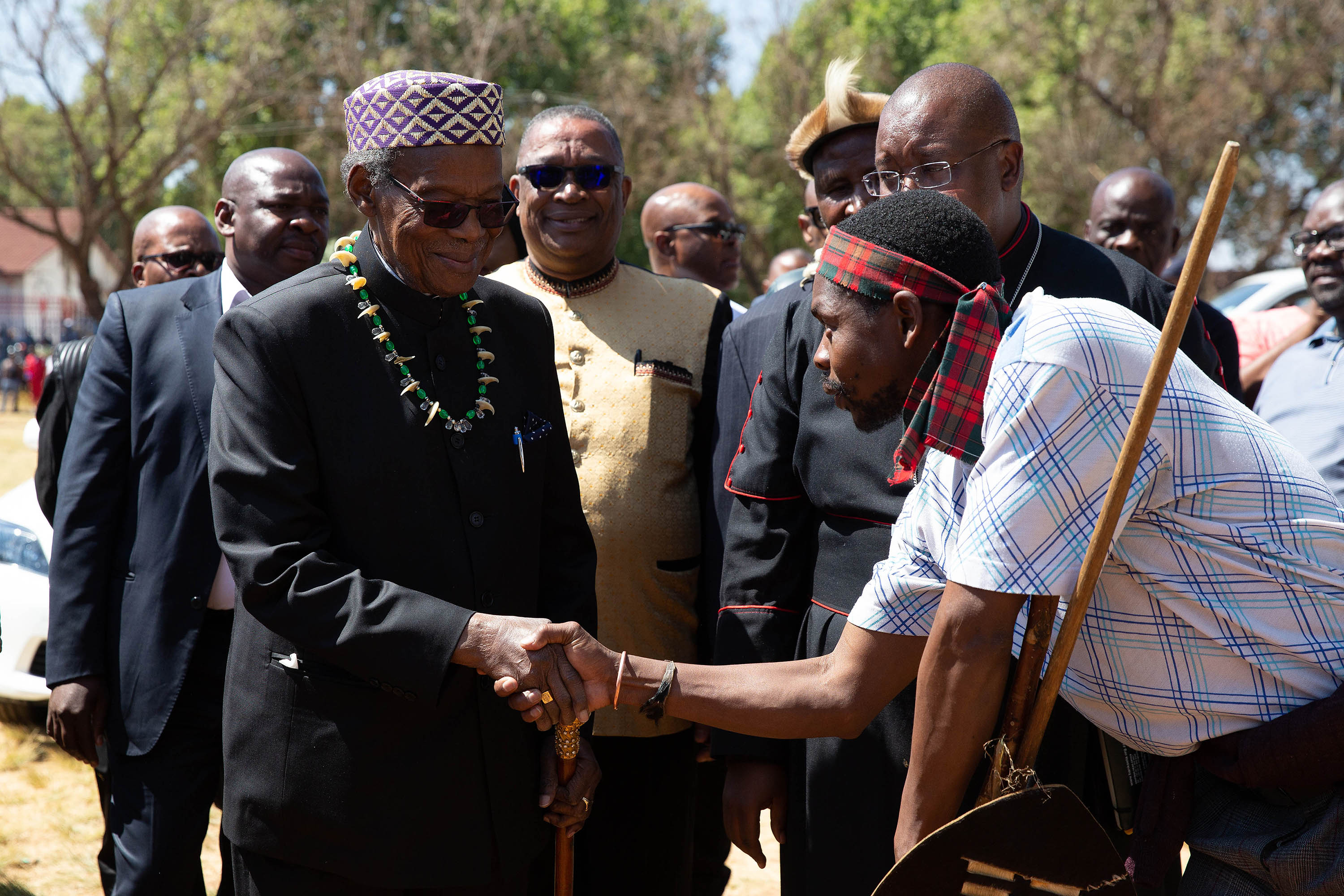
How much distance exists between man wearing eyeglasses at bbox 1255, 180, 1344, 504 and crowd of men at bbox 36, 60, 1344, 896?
0.72 meters

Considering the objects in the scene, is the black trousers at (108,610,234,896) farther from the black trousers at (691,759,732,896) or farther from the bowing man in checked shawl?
the black trousers at (691,759,732,896)

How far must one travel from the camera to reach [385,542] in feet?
7.81

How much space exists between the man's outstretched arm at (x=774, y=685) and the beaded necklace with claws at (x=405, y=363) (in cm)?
50

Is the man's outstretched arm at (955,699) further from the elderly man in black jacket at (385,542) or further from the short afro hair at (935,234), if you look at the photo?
the elderly man in black jacket at (385,542)

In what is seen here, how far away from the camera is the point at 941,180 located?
2.87m

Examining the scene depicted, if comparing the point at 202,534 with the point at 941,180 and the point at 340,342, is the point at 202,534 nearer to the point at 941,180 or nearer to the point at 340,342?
the point at 340,342

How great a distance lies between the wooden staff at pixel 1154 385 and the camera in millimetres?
A: 1781

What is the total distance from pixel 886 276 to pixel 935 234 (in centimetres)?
12

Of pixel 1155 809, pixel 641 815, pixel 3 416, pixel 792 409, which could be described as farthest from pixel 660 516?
pixel 3 416

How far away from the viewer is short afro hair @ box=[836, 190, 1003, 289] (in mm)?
2137

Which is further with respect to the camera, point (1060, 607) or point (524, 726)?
point (524, 726)

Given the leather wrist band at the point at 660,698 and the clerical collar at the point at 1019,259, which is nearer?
the leather wrist band at the point at 660,698

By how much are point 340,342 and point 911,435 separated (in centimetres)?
120

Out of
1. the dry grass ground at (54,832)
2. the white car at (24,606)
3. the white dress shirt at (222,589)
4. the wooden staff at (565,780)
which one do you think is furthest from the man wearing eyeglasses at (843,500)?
the white car at (24,606)
